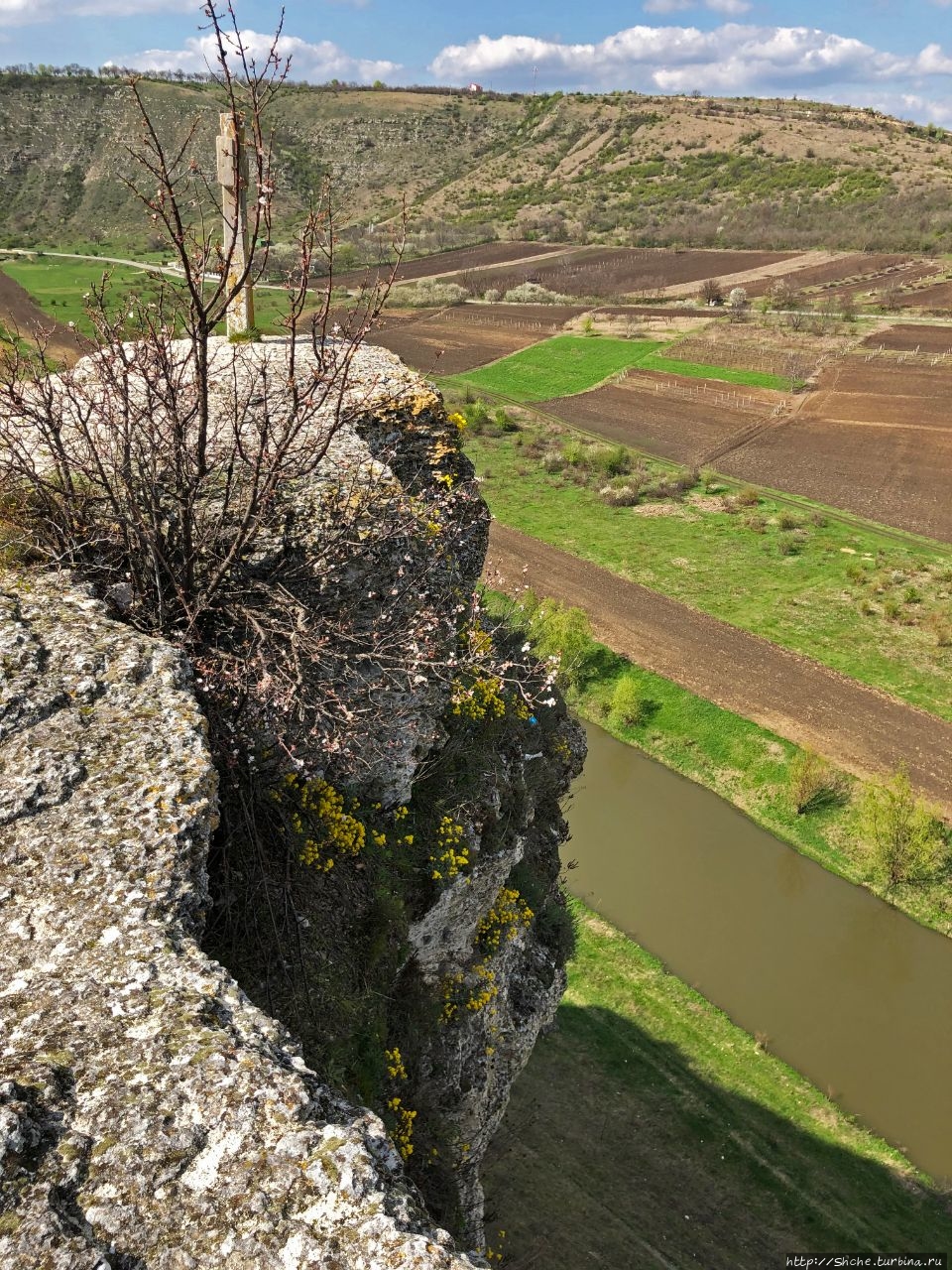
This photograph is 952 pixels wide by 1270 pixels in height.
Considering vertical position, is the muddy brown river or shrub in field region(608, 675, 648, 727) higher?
shrub in field region(608, 675, 648, 727)

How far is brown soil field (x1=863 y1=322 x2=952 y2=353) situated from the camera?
63.0m

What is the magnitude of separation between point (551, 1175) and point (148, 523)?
1365cm

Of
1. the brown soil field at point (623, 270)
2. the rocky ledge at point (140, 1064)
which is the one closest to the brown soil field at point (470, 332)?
the brown soil field at point (623, 270)

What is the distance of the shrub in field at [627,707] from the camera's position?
1177 inches

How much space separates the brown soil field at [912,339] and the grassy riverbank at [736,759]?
45.8m

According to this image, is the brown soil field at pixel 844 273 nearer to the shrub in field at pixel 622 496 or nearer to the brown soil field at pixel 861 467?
the brown soil field at pixel 861 467

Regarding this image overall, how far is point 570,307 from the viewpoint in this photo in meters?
81.7

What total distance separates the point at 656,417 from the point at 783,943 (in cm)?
4113

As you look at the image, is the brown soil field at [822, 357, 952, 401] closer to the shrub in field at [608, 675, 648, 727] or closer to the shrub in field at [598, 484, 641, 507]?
the shrub in field at [598, 484, 641, 507]

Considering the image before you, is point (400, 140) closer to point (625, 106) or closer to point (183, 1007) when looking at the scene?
point (625, 106)

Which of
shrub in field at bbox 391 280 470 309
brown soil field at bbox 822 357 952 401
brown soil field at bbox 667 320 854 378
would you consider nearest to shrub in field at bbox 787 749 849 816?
brown soil field at bbox 822 357 952 401

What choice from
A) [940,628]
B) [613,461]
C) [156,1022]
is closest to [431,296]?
[613,461]

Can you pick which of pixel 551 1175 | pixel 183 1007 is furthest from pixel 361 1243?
pixel 551 1175

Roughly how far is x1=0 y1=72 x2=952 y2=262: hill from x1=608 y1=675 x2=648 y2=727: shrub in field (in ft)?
249
